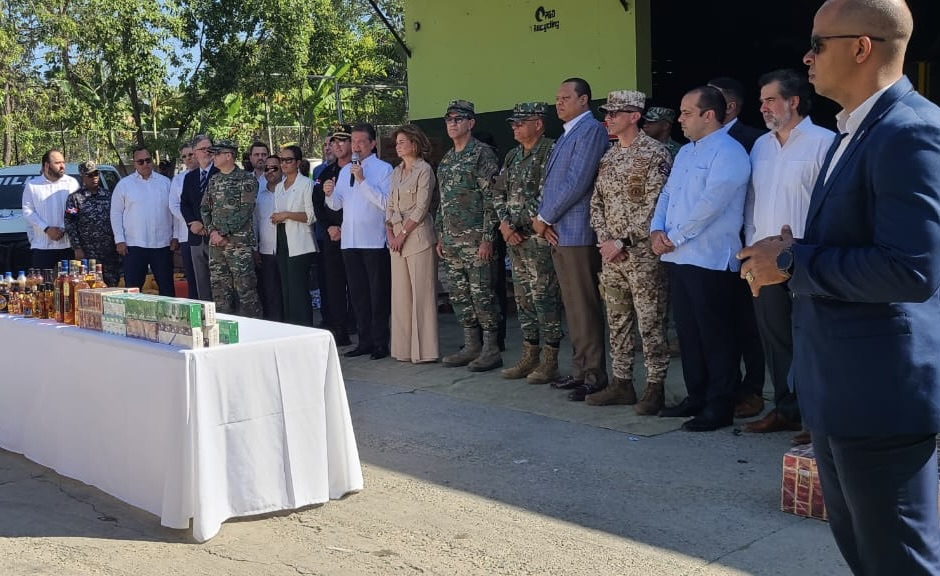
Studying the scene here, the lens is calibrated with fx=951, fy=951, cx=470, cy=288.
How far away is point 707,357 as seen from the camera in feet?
19.3

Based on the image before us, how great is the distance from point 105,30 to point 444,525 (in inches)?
733

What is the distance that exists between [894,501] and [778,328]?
10.4ft

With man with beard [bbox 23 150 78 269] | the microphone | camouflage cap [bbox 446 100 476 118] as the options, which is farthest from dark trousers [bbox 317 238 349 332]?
man with beard [bbox 23 150 78 269]

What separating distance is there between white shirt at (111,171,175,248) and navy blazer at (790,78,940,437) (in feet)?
28.7

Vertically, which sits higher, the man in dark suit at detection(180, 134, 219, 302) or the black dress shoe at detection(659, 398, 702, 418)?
the man in dark suit at detection(180, 134, 219, 302)

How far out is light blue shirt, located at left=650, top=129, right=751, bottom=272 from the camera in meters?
5.62

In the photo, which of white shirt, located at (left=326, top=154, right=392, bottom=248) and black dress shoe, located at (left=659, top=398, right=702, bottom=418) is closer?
black dress shoe, located at (left=659, top=398, right=702, bottom=418)

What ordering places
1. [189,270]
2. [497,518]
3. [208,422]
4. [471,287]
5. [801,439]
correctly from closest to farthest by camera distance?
[208,422] < [497,518] < [801,439] < [471,287] < [189,270]

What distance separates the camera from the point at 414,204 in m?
8.05

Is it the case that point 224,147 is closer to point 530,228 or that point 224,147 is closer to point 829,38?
point 530,228

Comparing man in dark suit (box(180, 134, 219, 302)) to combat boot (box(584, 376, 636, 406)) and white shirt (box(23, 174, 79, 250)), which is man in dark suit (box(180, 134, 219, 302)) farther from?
combat boot (box(584, 376, 636, 406))

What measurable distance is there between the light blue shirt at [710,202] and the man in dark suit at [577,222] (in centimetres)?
92

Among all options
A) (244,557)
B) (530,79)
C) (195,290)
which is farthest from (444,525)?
(530,79)

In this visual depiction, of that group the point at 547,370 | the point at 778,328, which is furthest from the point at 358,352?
the point at 778,328
